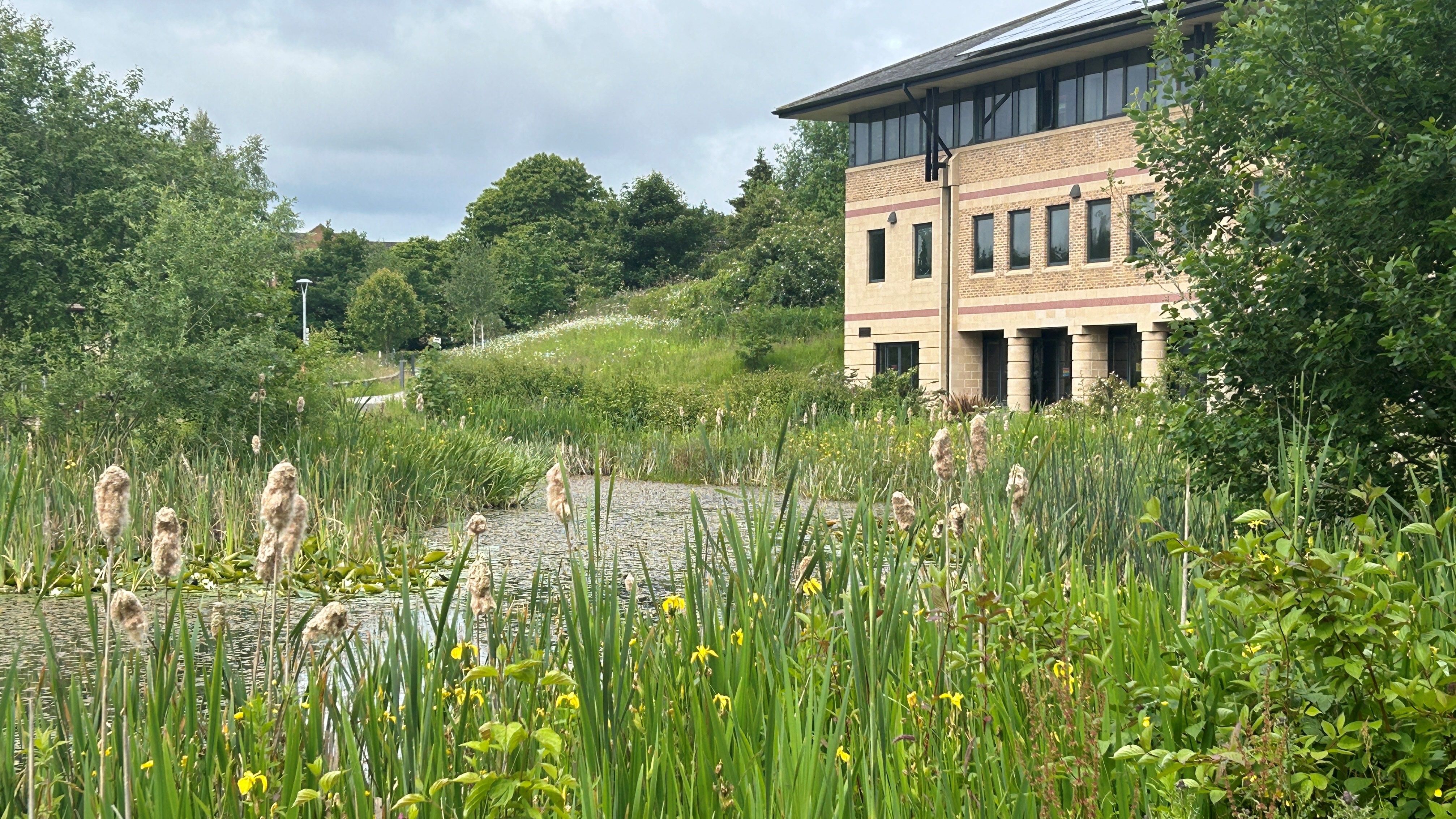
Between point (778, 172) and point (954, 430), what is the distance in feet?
147

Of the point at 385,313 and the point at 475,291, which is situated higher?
the point at 475,291

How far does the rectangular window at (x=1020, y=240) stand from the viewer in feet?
91.9

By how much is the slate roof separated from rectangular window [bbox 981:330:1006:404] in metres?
6.57

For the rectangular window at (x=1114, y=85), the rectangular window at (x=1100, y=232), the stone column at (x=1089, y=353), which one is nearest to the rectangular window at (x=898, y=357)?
the stone column at (x=1089, y=353)

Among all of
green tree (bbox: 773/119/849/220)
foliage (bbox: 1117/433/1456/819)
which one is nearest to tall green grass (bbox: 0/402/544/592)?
foliage (bbox: 1117/433/1456/819)

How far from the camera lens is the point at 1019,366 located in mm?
28109

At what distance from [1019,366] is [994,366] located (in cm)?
154

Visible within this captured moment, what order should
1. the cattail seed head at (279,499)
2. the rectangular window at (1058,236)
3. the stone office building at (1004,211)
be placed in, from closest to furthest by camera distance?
1. the cattail seed head at (279,499)
2. the stone office building at (1004,211)
3. the rectangular window at (1058,236)

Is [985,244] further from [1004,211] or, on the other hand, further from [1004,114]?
[1004,114]

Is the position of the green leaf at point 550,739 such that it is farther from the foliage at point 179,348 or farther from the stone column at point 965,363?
the stone column at point 965,363

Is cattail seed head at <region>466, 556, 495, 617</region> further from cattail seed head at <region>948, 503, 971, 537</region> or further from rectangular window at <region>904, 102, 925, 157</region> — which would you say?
rectangular window at <region>904, 102, 925, 157</region>

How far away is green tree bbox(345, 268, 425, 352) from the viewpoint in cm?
5028

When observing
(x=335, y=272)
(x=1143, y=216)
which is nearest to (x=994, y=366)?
(x=1143, y=216)

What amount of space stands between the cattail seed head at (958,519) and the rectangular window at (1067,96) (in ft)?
82.4
